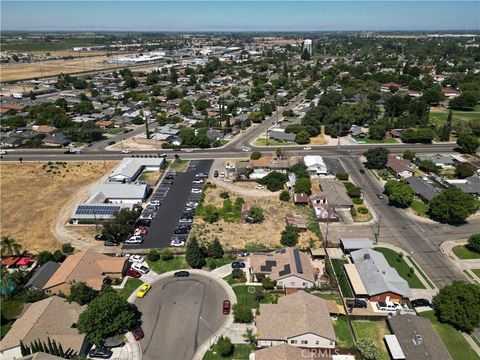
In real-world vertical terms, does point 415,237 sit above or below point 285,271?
below

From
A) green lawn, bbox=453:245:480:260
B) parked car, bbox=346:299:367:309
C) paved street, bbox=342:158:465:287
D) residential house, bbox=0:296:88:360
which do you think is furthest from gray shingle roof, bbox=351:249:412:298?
residential house, bbox=0:296:88:360

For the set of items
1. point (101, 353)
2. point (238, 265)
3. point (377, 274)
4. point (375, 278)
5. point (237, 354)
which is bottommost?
point (237, 354)

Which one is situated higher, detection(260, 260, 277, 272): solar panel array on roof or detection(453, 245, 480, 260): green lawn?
detection(260, 260, 277, 272): solar panel array on roof

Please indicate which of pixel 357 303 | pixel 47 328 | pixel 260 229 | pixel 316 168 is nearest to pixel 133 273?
pixel 47 328

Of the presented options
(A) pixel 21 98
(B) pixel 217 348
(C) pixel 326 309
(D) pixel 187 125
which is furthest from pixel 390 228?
(A) pixel 21 98

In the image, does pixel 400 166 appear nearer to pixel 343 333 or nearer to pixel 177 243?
pixel 343 333

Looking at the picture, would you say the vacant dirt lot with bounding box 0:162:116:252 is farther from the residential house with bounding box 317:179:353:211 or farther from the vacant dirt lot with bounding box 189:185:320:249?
the residential house with bounding box 317:179:353:211

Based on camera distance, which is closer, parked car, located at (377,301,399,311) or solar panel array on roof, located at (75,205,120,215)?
parked car, located at (377,301,399,311)
